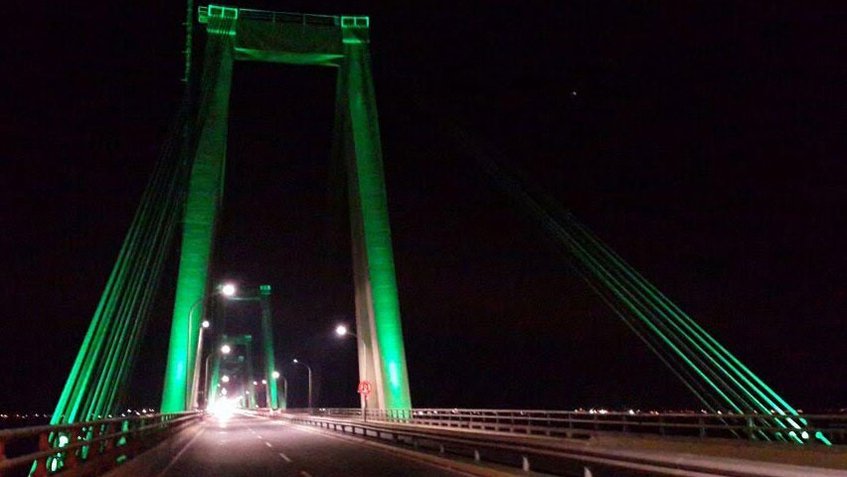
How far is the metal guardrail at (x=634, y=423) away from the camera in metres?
17.5

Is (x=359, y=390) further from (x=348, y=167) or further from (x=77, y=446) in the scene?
(x=77, y=446)

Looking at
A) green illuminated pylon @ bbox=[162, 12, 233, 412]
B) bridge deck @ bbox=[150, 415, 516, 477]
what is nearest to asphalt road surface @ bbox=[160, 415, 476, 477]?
bridge deck @ bbox=[150, 415, 516, 477]

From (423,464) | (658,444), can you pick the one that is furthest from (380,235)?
(658,444)

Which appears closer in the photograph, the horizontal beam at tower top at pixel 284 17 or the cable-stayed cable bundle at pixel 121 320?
the cable-stayed cable bundle at pixel 121 320

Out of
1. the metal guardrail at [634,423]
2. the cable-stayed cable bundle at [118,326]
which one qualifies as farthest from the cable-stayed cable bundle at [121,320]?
the metal guardrail at [634,423]

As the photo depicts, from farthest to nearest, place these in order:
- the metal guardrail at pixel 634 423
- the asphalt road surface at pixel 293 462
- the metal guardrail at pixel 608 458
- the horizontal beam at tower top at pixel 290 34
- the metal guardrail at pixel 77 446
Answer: the horizontal beam at tower top at pixel 290 34 → the metal guardrail at pixel 634 423 → the asphalt road surface at pixel 293 462 → the metal guardrail at pixel 77 446 → the metal guardrail at pixel 608 458

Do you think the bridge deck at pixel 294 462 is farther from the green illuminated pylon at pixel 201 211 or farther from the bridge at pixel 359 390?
the green illuminated pylon at pixel 201 211

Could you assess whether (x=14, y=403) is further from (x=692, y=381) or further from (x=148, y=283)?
(x=692, y=381)

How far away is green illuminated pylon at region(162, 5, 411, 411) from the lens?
35.4 meters

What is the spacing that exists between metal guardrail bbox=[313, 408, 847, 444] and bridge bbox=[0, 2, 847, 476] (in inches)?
4.5

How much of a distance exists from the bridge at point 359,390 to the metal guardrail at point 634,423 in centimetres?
11

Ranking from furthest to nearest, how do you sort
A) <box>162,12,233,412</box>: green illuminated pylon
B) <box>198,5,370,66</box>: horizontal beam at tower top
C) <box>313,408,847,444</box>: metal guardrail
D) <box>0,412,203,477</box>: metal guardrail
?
<box>198,5,370,66</box>: horizontal beam at tower top < <box>162,12,233,412</box>: green illuminated pylon < <box>313,408,847,444</box>: metal guardrail < <box>0,412,203,477</box>: metal guardrail

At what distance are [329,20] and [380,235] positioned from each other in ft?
38.6

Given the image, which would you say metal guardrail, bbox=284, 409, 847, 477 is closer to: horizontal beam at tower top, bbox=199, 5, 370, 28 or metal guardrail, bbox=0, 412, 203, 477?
metal guardrail, bbox=0, 412, 203, 477
